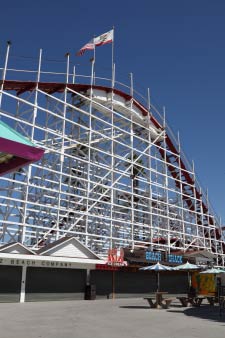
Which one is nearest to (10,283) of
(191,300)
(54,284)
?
(54,284)

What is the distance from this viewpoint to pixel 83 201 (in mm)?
26438

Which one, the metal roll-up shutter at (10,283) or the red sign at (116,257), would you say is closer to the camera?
the metal roll-up shutter at (10,283)

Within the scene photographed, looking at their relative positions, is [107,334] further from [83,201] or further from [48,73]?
[48,73]

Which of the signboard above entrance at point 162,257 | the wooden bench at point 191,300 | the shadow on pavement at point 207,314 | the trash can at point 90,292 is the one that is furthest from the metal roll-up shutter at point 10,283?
the signboard above entrance at point 162,257

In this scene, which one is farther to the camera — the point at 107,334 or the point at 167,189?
the point at 167,189

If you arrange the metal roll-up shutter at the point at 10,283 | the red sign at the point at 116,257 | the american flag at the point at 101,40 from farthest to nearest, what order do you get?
1. the american flag at the point at 101,40
2. the red sign at the point at 116,257
3. the metal roll-up shutter at the point at 10,283

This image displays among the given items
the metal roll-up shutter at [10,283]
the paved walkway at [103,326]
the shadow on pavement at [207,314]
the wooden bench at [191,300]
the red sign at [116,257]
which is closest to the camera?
the paved walkway at [103,326]

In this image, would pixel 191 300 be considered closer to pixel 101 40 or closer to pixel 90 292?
pixel 90 292

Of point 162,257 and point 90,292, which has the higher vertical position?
point 162,257

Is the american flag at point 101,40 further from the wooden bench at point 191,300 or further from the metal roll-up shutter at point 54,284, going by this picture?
the wooden bench at point 191,300

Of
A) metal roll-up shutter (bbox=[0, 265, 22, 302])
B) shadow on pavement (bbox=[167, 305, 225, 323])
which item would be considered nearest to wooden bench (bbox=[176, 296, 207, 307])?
shadow on pavement (bbox=[167, 305, 225, 323])

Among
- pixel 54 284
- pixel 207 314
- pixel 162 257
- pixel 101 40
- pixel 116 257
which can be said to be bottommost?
pixel 207 314

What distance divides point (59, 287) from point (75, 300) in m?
1.35

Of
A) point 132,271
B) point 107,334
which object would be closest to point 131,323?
point 107,334
